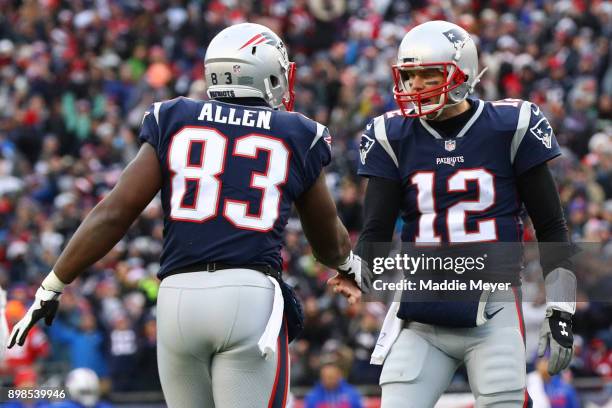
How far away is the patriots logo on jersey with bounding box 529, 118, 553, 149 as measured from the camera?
5234mm

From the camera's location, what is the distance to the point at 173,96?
1616 cm

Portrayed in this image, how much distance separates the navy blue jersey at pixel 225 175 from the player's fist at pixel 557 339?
1215 millimetres

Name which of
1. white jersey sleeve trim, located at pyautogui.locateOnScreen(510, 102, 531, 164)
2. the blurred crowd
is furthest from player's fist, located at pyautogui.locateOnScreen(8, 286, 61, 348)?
the blurred crowd

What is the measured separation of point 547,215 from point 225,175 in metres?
1.44

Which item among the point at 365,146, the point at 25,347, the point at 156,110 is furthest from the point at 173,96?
the point at 156,110

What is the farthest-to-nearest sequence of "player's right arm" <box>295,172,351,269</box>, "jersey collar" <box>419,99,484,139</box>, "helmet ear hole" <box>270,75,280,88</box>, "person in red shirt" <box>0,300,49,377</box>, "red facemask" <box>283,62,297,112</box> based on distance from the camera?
1. "person in red shirt" <box>0,300,49,377</box>
2. "jersey collar" <box>419,99,484,139</box>
3. "red facemask" <box>283,62,297,112</box>
4. "helmet ear hole" <box>270,75,280,88</box>
5. "player's right arm" <box>295,172,351,269</box>

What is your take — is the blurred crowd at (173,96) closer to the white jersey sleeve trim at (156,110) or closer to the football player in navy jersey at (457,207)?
the football player in navy jersey at (457,207)

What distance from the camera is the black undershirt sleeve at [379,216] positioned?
213 inches

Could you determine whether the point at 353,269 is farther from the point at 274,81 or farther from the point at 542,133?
the point at 542,133

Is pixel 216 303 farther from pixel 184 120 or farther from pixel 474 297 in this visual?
pixel 474 297

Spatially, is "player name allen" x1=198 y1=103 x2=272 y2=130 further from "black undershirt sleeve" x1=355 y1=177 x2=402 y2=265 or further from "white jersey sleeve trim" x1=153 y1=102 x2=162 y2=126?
"black undershirt sleeve" x1=355 y1=177 x2=402 y2=265

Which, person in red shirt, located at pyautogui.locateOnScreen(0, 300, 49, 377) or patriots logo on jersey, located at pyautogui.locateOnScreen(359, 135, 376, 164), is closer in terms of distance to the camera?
patriots logo on jersey, located at pyautogui.locateOnScreen(359, 135, 376, 164)

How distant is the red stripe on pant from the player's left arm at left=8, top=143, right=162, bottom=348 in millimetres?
701

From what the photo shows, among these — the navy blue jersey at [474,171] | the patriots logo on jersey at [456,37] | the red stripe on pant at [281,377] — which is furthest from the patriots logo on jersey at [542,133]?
the red stripe on pant at [281,377]
